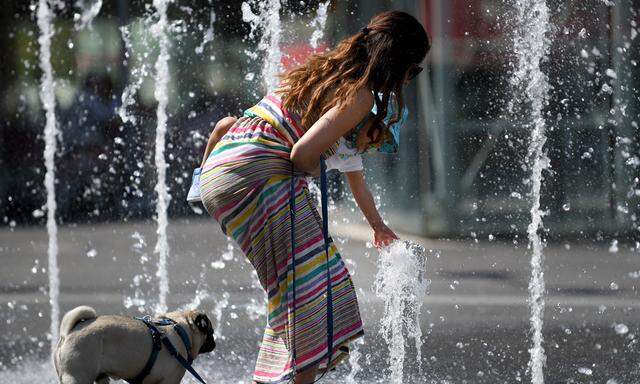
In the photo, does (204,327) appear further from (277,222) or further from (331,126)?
(331,126)

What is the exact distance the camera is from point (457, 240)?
9.15 meters

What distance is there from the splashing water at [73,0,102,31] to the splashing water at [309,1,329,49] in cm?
370

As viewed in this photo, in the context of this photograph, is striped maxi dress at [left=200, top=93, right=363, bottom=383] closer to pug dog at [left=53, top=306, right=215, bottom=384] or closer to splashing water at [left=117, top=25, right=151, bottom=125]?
pug dog at [left=53, top=306, right=215, bottom=384]

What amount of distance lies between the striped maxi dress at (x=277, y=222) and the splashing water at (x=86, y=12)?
10.1 m

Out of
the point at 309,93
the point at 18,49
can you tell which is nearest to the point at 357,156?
the point at 309,93

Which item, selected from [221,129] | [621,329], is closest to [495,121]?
[621,329]

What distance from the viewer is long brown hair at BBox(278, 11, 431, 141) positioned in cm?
281

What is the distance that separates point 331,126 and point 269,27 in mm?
6304

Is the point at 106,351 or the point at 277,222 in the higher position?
the point at 277,222

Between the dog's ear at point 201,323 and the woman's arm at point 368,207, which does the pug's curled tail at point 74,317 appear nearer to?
the dog's ear at point 201,323

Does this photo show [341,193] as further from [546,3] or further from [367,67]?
[367,67]

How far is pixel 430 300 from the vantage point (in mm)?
6285

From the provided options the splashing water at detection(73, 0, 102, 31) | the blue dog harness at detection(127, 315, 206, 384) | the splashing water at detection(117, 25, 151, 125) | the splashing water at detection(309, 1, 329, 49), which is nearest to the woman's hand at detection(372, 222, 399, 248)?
the blue dog harness at detection(127, 315, 206, 384)

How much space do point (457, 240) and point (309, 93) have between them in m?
6.41
